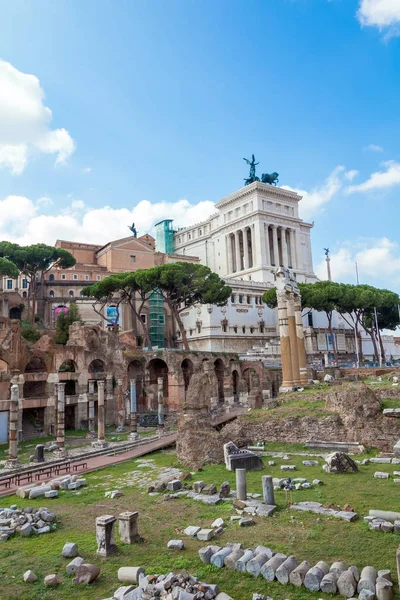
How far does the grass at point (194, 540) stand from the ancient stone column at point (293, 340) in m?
13.6

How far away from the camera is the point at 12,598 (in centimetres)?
733

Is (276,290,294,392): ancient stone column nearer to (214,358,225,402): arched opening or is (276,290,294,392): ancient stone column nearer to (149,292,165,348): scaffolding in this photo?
(214,358,225,402): arched opening

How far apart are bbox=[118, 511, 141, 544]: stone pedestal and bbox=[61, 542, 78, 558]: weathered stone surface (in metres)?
0.98

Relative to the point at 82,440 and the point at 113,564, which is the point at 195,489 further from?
the point at 82,440

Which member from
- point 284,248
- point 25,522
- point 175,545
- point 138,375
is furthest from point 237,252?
point 175,545

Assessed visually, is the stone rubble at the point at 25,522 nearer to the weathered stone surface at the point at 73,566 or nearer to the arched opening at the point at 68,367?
the weathered stone surface at the point at 73,566

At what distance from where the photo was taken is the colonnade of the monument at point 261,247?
7156 centimetres

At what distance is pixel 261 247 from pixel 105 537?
2543 inches

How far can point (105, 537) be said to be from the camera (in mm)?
8773

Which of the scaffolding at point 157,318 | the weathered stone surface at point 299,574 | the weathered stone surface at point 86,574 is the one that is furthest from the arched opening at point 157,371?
the weathered stone surface at point 299,574

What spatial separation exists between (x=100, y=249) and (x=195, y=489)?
55.9 m

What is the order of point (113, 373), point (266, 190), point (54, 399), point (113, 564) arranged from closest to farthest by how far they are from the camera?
point (113, 564)
point (54, 399)
point (113, 373)
point (266, 190)

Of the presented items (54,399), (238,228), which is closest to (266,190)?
(238,228)

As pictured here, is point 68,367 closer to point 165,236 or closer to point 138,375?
point 138,375
